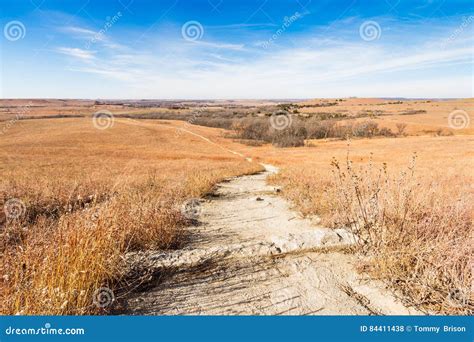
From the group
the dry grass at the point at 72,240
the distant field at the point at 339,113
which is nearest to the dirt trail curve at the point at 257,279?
the dry grass at the point at 72,240

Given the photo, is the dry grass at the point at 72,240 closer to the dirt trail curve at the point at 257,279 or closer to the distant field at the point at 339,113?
the dirt trail curve at the point at 257,279

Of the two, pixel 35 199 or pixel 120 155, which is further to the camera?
pixel 120 155

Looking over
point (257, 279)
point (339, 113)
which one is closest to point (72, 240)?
point (257, 279)

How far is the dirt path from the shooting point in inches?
171

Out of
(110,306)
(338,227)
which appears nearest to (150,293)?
(110,306)

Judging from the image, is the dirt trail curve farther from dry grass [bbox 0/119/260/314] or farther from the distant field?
the distant field

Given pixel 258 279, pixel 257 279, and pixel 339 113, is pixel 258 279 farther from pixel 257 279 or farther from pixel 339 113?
pixel 339 113

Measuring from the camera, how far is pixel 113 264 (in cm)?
472

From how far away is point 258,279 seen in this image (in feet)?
16.8

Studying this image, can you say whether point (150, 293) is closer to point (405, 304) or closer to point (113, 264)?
point (113, 264)

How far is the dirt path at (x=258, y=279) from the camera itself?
14.2 feet

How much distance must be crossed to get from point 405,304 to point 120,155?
33.8 m

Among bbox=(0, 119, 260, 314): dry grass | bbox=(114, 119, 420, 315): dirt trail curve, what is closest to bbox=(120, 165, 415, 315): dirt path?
bbox=(114, 119, 420, 315): dirt trail curve

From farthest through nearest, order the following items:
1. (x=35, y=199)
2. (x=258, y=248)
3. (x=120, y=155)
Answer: (x=120, y=155) → (x=35, y=199) → (x=258, y=248)
